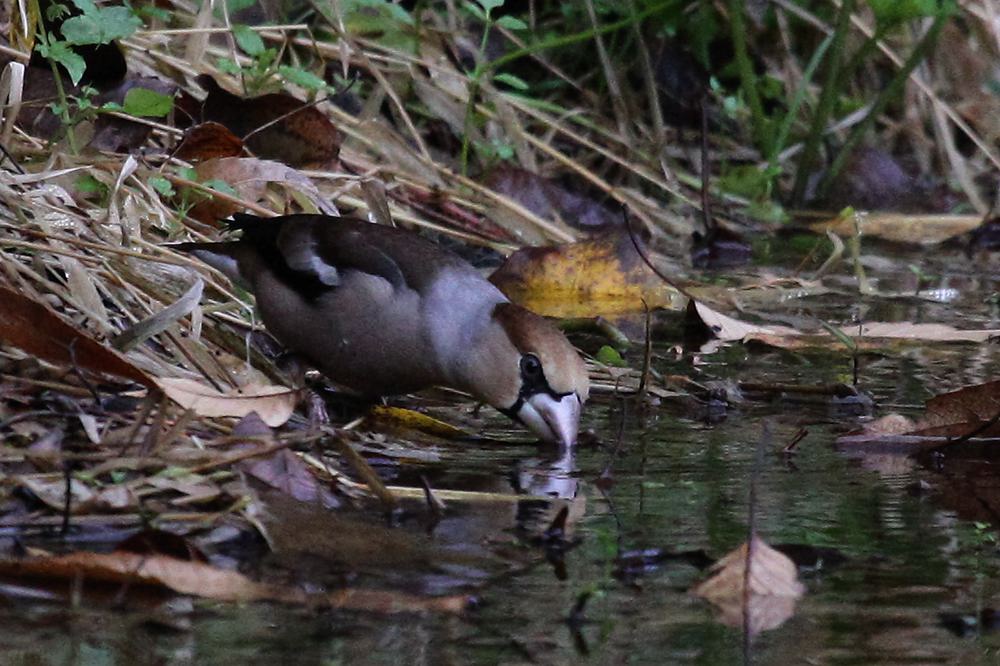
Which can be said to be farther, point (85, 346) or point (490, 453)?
point (490, 453)

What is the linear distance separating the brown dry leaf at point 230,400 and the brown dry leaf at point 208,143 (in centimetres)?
168

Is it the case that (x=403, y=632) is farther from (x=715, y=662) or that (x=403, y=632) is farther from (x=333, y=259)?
(x=333, y=259)

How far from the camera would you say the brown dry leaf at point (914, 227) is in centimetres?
720

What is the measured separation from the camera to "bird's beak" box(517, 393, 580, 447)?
142 inches

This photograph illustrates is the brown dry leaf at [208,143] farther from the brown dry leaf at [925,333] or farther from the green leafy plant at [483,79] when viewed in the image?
the brown dry leaf at [925,333]

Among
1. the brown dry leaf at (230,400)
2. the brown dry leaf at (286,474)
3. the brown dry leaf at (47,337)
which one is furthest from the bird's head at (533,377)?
the brown dry leaf at (47,337)

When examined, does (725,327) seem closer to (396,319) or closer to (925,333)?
(925,333)

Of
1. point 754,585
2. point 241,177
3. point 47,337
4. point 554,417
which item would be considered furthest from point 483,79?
point 754,585

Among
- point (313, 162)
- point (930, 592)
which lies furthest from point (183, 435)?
point (313, 162)

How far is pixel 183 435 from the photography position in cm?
305

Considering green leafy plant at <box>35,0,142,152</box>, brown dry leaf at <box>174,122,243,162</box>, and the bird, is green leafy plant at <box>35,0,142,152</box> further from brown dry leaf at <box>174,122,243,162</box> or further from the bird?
the bird

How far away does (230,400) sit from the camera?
10.8 feet

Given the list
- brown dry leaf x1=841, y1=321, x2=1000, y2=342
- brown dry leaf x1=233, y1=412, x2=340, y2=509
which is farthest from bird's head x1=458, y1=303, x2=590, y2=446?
brown dry leaf x1=841, y1=321, x2=1000, y2=342

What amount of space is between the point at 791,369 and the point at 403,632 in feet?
8.32
